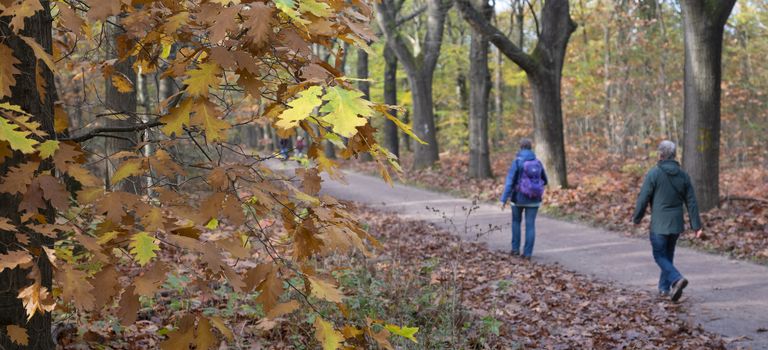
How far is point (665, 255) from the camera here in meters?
7.56

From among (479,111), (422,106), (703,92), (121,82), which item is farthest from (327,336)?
(422,106)

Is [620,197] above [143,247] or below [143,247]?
below

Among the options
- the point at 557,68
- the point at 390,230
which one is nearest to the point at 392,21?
the point at 557,68

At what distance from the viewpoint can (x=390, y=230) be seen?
38.8 feet

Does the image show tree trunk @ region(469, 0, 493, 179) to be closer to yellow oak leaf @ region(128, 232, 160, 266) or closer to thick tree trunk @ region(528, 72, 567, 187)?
thick tree trunk @ region(528, 72, 567, 187)

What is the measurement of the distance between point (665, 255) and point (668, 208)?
62 centimetres

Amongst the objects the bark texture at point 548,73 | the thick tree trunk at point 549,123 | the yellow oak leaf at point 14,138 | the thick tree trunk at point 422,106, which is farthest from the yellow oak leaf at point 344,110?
the thick tree trunk at point 422,106

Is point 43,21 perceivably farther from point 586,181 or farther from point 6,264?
point 586,181

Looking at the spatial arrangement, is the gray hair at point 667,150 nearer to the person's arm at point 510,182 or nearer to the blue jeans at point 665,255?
the blue jeans at point 665,255

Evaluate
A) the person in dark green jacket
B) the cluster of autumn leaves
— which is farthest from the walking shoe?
the cluster of autumn leaves

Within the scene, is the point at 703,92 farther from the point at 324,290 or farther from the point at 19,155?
the point at 19,155

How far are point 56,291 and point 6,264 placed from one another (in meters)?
1.22

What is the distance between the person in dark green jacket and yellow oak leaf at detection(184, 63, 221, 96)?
6665mm

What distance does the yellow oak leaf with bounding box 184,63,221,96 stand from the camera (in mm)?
2094
